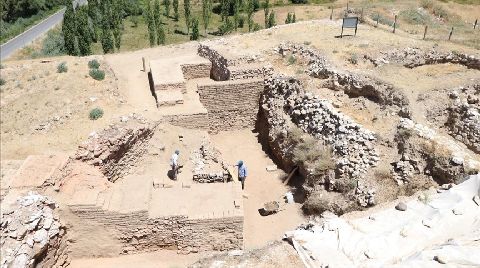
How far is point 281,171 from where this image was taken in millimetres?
16188

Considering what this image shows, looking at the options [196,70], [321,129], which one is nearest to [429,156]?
[321,129]

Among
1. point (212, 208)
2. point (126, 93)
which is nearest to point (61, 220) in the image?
point (212, 208)

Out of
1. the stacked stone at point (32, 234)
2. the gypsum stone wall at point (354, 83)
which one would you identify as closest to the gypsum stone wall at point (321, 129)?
the gypsum stone wall at point (354, 83)

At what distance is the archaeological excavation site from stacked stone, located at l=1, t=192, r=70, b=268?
3 cm

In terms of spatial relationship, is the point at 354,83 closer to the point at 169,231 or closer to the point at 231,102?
the point at 231,102

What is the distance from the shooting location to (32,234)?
35.8ft

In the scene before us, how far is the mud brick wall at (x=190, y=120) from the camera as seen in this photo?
637 inches

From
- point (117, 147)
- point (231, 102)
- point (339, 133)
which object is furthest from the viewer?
point (231, 102)

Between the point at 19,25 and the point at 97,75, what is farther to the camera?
the point at 19,25

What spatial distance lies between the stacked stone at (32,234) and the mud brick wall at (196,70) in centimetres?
955

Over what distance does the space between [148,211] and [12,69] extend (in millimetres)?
11520

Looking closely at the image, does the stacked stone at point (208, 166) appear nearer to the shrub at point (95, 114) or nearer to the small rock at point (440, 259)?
the shrub at point (95, 114)

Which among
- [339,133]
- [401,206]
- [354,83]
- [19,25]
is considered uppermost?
[401,206]

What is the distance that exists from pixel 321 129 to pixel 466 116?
4.53 metres
